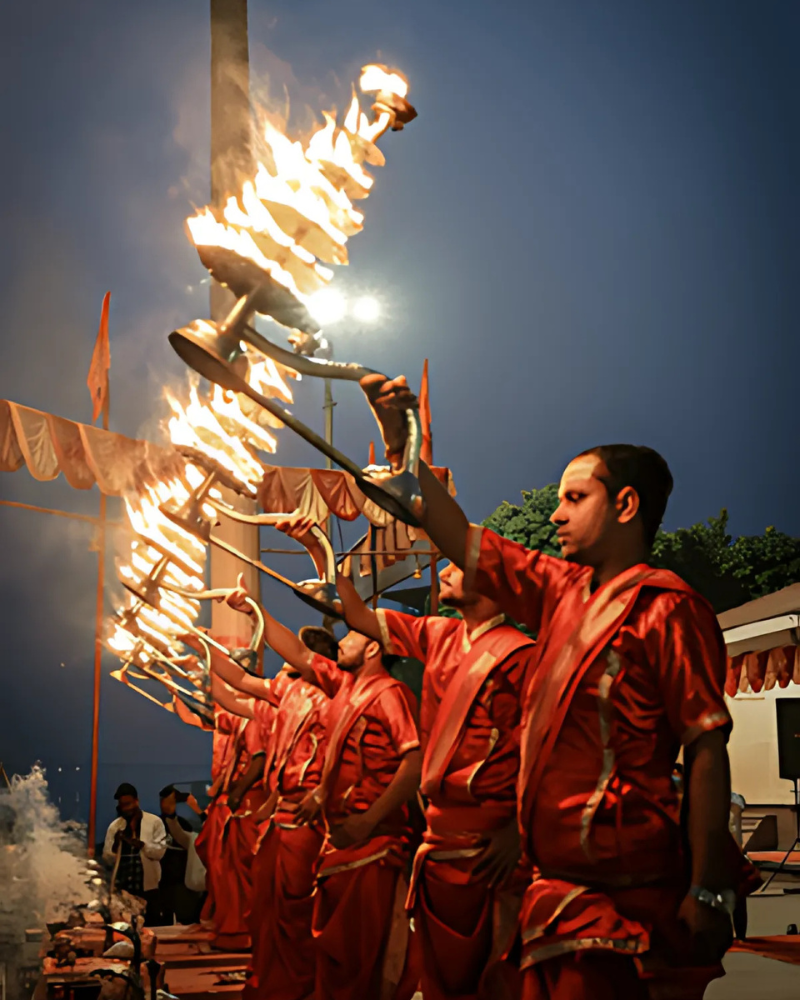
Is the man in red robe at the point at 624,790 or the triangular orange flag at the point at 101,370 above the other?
the triangular orange flag at the point at 101,370

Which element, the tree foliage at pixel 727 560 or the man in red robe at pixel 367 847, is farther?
the tree foliage at pixel 727 560

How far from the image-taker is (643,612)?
259cm

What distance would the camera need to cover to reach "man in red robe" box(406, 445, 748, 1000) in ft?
7.95

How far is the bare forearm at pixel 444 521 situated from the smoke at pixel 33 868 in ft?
12.5

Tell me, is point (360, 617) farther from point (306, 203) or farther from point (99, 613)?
point (99, 613)

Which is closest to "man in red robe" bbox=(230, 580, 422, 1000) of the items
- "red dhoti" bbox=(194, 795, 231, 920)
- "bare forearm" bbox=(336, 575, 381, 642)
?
"bare forearm" bbox=(336, 575, 381, 642)

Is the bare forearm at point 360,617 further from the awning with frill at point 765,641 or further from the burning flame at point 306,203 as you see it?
the awning with frill at point 765,641

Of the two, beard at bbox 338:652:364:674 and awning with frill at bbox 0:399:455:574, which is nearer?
beard at bbox 338:652:364:674

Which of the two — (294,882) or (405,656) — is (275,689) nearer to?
(294,882)

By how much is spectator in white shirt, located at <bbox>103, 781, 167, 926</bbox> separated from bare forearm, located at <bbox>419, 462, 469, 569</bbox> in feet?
24.1

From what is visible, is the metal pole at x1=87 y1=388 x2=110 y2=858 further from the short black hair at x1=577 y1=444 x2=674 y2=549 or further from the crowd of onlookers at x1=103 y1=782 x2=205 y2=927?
the short black hair at x1=577 y1=444 x2=674 y2=549

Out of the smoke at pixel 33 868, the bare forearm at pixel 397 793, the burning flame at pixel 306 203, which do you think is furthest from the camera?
the smoke at pixel 33 868

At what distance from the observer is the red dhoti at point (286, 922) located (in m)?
5.69

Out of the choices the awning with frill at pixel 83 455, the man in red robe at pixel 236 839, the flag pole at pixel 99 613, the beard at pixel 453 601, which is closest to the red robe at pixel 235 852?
the man in red robe at pixel 236 839
